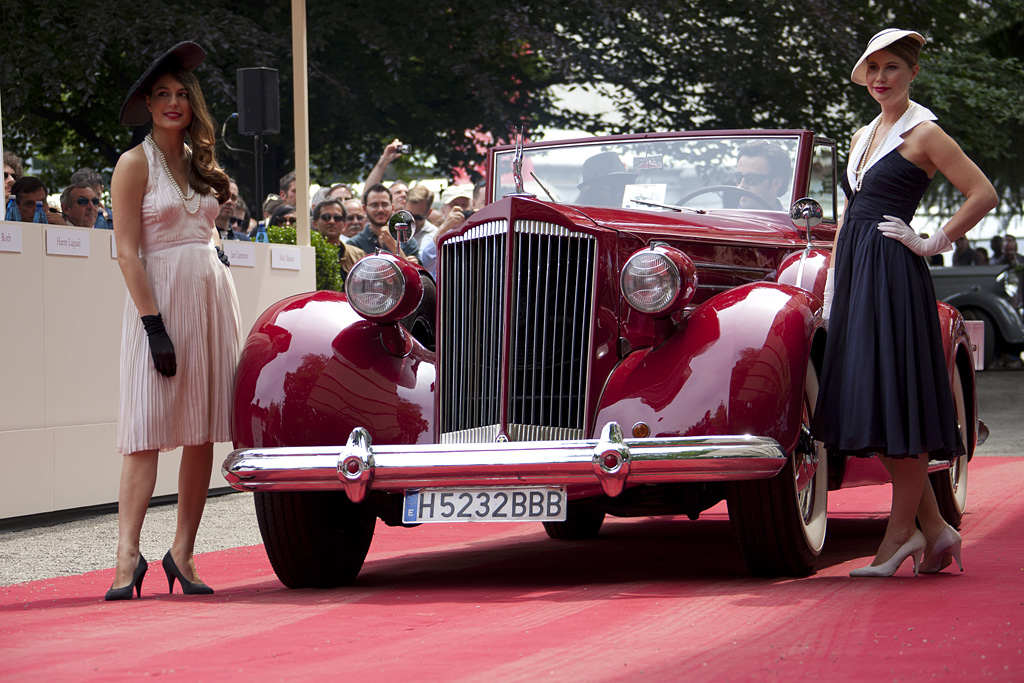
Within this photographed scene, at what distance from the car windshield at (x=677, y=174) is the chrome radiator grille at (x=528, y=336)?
1.56 m

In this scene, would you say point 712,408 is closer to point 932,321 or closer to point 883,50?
point 932,321

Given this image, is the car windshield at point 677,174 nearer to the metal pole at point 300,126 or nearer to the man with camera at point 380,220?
the man with camera at point 380,220

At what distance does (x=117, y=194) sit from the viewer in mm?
4891

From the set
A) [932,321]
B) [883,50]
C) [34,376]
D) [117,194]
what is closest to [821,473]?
[932,321]

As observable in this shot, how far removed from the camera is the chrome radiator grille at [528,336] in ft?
15.9

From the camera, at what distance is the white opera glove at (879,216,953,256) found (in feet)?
15.3

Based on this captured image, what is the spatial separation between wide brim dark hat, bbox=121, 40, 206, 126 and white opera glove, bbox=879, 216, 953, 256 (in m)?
2.56

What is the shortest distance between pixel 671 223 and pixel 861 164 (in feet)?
3.02

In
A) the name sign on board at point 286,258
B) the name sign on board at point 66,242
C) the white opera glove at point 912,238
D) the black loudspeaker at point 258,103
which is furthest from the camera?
the black loudspeaker at point 258,103

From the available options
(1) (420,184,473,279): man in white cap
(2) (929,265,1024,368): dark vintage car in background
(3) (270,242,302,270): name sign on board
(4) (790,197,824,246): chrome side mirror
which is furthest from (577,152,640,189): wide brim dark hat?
(2) (929,265,1024,368): dark vintage car in background

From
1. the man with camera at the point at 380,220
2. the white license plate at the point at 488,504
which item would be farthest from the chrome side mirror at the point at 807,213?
the man with camera at the point at 380,220

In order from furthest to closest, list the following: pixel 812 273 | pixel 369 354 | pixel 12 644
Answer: pixel 812 273
pixel 369 354
pixel 12 644

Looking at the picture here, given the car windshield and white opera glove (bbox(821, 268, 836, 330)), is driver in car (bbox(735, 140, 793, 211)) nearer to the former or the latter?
the car windshield

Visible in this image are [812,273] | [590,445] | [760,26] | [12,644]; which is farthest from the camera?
[760,26]
